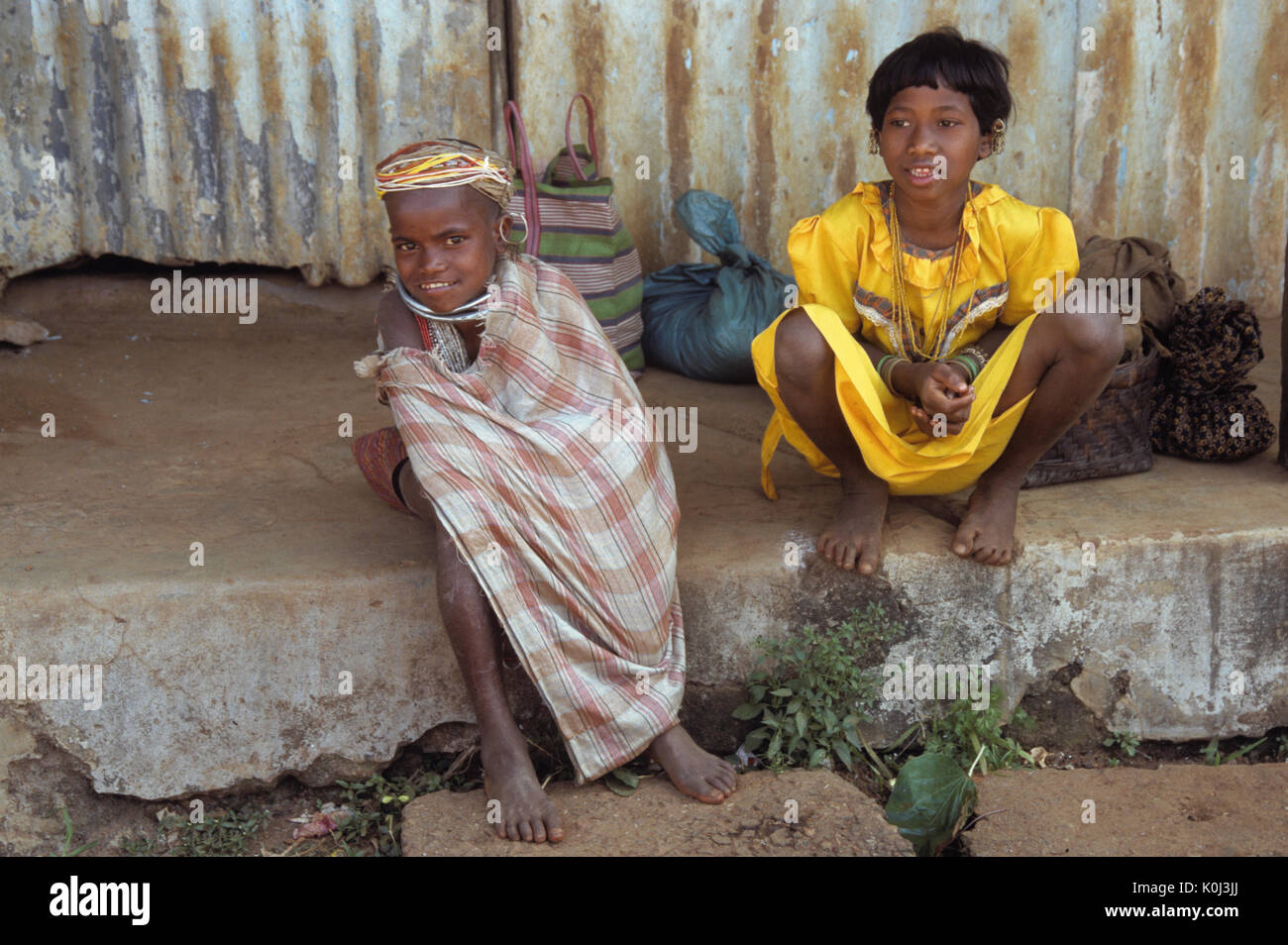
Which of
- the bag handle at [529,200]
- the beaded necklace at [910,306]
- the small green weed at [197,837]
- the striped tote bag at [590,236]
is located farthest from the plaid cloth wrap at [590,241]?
the small green weed at [197,837]

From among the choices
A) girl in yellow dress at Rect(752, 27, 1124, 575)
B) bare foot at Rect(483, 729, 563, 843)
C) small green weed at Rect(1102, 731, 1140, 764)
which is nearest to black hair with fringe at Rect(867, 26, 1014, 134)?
girl in yellow dress at Rect(752, 27, 1124, 575)

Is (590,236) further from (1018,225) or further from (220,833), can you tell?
(220,833)

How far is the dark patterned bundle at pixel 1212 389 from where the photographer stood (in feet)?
10.5

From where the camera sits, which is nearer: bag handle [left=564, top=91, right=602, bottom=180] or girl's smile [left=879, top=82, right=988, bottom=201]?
girl's smile [left=879, top=82, right=988, bottom=201]

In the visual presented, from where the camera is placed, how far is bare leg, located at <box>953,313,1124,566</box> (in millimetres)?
2641

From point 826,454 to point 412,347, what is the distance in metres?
1.00

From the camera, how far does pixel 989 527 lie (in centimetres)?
278

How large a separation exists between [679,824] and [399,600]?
0.73 metres

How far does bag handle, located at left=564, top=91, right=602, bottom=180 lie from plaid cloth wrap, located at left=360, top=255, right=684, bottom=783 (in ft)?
4.70

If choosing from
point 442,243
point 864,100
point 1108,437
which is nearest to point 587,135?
point 864,100

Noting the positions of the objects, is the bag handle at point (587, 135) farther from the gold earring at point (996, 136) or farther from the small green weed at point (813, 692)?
the small green weed at point (813, 692)

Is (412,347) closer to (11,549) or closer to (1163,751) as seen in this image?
(11,549)

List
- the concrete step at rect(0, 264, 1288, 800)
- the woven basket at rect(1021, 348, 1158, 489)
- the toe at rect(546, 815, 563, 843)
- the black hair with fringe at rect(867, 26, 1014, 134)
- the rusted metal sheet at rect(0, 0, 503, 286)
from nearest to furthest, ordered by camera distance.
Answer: the toe at rect(546, 815, 563, 843) → the concrete step at rect(0, 264, 1288, 800) → the black hair with fringe at rect(867, 26, 1014, 134) → the woven basket at rect(1021, 348, 1158, 489) → the rusted metal sheet at rect(0, 0, 503, 286)

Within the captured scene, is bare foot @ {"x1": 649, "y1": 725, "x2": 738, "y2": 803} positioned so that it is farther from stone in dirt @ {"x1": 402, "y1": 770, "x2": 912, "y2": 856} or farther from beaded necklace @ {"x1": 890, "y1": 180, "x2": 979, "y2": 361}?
beaded necklace @ {"x1": 890, "y1": 180, "x2": 979, "y2": 361}
